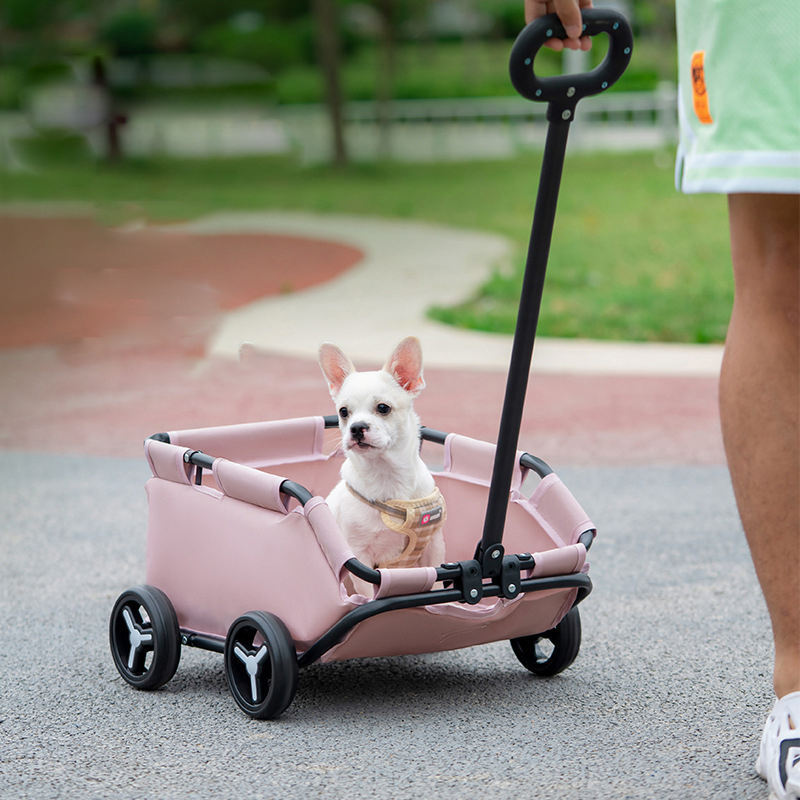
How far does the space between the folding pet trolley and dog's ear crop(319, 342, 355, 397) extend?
9.6 inches

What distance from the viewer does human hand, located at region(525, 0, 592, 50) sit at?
209cm

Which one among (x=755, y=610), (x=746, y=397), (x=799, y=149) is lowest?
(x=755, y=610)

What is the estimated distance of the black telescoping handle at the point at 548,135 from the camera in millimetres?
2098

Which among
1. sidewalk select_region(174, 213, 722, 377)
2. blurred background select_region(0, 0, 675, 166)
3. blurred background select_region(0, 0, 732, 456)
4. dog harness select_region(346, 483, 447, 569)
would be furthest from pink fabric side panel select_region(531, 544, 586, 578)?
blurred background select_region(0, 0, 675, 166)

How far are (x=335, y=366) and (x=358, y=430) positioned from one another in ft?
0.57

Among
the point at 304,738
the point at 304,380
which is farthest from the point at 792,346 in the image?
the point at 304,380

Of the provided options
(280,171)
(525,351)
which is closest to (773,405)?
(525,351)

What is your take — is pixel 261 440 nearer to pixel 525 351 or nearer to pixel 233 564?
pixel 233 564

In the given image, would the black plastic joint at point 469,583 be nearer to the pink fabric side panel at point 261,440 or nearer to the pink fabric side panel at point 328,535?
the pink fabric side panel at point 328,535

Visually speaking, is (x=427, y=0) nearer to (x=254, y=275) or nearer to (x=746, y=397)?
(x=254, y=275)

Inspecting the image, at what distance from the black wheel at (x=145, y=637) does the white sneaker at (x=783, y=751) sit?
1077 millimetres

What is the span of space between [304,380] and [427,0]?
85.1 feet

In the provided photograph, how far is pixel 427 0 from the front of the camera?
101 ft

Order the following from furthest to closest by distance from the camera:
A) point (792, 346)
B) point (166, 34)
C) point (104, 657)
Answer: point (166, 34) < point (104, 657) < point (792, 346)
